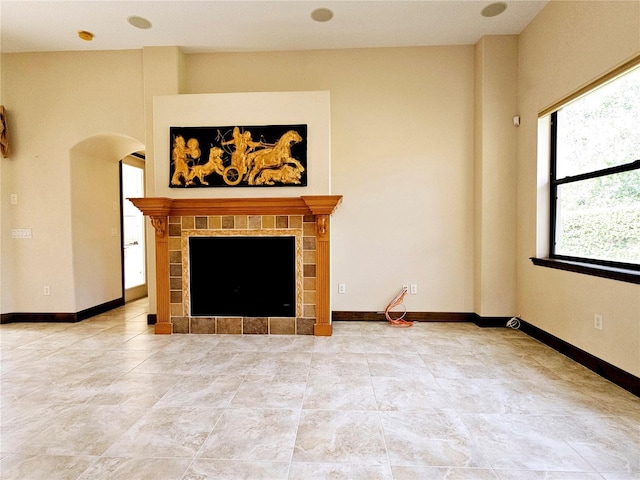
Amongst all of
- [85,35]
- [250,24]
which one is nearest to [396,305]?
[250,24]

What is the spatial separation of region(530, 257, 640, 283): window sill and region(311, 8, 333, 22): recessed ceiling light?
3219mm

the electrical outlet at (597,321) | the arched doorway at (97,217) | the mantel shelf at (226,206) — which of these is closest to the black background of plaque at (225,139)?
the mantel shelf at (226,206)

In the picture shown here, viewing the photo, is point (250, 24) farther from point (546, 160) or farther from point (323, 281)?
point (546, 160)

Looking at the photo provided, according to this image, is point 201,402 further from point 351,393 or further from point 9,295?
point 9,295

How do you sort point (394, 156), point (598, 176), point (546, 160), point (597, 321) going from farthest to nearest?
point (394, 156), point (546, 160), point (598, 176), point (597, 321)

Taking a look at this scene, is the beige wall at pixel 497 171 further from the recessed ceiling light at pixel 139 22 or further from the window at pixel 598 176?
the recessed ceiling light at pixel 139 22

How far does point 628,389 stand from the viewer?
2.27m

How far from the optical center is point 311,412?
204 cm

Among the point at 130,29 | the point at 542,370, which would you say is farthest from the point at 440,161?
the point at 130,29

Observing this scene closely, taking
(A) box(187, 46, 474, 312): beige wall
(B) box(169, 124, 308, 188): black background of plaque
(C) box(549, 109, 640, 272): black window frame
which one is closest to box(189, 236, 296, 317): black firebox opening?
(B) box(169, 124, 308, 188): black background of plaque

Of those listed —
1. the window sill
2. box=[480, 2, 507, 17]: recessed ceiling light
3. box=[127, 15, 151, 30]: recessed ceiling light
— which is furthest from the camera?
A: box=[127, 15, 151, 30]: recessed ceiling light

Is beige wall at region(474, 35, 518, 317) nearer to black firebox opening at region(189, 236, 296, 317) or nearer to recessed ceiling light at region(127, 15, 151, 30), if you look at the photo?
black firebox opening at region(189, 236, 296, 317)

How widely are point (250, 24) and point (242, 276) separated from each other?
8.89ft

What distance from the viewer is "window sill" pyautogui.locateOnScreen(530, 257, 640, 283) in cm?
228
